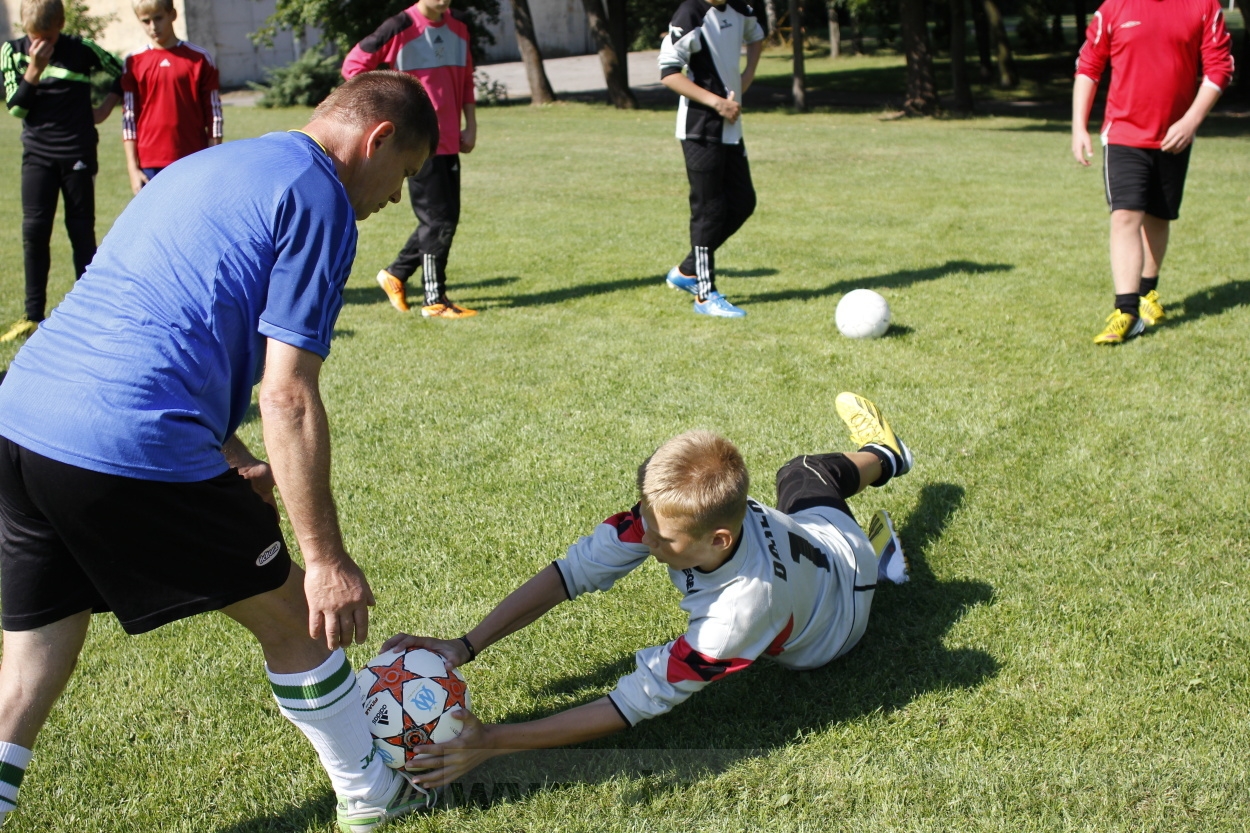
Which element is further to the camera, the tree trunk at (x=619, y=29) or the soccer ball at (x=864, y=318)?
the tree trunk at (x=619, y=29)

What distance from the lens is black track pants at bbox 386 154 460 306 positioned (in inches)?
303

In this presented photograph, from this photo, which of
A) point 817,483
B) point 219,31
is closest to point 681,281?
point 817,483

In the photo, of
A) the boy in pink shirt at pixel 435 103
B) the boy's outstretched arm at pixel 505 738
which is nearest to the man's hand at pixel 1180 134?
the boy in pink shirt at pixel 435 103

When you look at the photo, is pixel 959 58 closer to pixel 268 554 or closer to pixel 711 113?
pixel 711 113

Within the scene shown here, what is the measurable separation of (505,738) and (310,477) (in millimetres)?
1044

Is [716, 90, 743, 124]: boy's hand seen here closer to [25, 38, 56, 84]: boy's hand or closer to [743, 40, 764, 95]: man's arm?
[743, 40, 764, 95]: man's arm

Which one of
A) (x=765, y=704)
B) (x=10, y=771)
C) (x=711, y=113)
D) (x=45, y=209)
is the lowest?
(x=765, y=704)

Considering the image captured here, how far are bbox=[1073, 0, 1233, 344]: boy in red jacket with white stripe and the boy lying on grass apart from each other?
4.29 meters

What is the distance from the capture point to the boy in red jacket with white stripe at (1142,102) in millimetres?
6688

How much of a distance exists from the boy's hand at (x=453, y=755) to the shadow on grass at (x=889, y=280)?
5.77 m

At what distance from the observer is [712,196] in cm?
775

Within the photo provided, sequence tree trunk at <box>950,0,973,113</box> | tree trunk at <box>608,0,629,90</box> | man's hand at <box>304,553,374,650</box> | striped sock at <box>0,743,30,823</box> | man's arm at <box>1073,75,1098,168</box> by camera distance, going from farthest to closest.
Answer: tree trunk at <box>608,0,629,90</box>
tree trunk at <box>950,0,973,113</box>
man's arm at <box>1073,75,1098,168</box>
striped sock at <box>0,743,30,823</box>
man's hand at <box>304,553,374,650</box>

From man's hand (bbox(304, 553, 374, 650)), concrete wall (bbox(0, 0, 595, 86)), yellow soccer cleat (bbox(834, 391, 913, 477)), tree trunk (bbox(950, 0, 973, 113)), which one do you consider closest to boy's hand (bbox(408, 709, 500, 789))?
man's hand (bbox(304, 553, 374, 650))

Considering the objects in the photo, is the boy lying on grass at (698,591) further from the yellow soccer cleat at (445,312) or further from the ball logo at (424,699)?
the yellow soccer cleat at (445,312)
